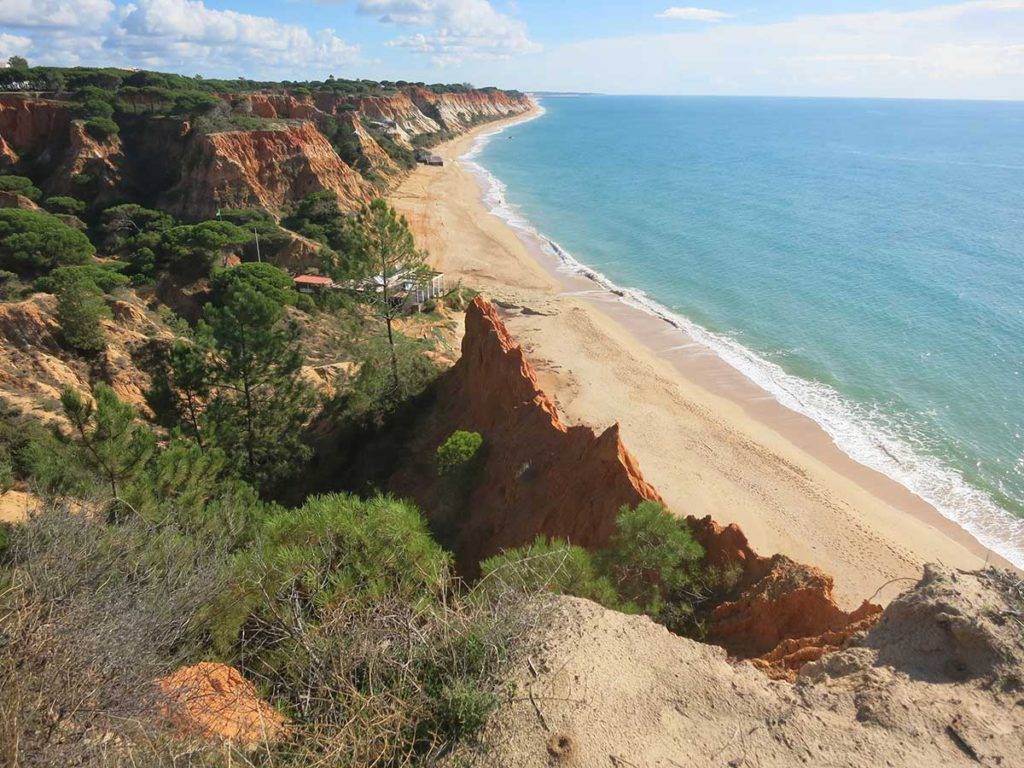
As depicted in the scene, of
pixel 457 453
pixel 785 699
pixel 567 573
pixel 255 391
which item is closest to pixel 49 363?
pixel 255 391

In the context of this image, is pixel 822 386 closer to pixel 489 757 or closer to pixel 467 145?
pixel 489 757

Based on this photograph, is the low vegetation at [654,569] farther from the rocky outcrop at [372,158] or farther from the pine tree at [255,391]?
the rocky outcrop at [372,158]

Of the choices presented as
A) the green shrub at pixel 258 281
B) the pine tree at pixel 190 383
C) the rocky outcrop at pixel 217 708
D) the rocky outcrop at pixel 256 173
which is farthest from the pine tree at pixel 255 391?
the rocky outcrop at pixel 256 173

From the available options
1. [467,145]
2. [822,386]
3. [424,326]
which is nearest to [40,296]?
[424,326]

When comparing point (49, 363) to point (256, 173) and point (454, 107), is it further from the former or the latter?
point (454, 107)

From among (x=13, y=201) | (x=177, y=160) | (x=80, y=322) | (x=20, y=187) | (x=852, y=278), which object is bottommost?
(x=852, y=278)

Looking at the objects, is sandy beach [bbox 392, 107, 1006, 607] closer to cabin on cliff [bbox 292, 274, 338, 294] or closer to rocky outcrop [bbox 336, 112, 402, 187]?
cabin on cliff [bbox 292, 274, 338, 294]

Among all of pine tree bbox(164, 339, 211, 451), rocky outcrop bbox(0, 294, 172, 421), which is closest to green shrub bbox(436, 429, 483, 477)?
pine tree bbox(164, 339, 211, 451)

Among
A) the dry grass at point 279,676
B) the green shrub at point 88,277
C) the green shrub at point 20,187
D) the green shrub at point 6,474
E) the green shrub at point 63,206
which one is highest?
the green shrub at point 20,187
